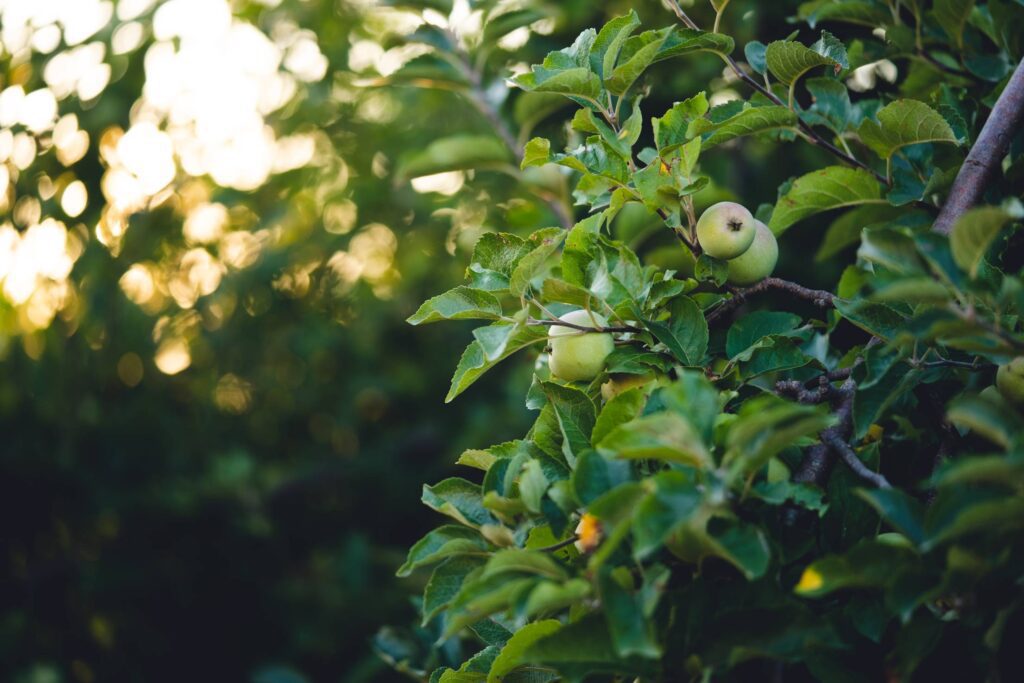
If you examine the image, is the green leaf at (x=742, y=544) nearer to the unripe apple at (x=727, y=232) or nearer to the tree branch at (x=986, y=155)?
the unripe apple at (x=727, y=232)

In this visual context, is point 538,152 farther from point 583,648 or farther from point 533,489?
point 583,648

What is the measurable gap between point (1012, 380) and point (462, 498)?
0.51m

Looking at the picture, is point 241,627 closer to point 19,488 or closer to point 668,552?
point 19,488

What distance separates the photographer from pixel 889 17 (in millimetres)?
1257

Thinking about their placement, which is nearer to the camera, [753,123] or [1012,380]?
[1012,380]

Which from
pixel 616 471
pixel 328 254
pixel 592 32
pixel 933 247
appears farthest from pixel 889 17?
pixel 328 254

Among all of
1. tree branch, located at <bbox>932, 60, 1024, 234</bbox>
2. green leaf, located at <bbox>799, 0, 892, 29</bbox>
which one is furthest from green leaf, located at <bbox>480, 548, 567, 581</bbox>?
green leaf, located at <bbox>799, 0, 892, 29</bbox>

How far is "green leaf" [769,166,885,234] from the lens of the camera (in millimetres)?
1032

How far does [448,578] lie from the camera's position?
787mm

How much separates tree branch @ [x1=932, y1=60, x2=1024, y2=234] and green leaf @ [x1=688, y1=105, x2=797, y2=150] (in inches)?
7.5

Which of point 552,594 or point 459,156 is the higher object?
point 552,594

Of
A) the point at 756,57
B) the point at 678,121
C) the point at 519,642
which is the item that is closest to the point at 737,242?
the point at 678,121

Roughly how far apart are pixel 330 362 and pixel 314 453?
13.4 inches

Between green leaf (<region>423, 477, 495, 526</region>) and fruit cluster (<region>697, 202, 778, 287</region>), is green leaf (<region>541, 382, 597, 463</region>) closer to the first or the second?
green leaf (<region>423, 477, 495, 526</region>)
